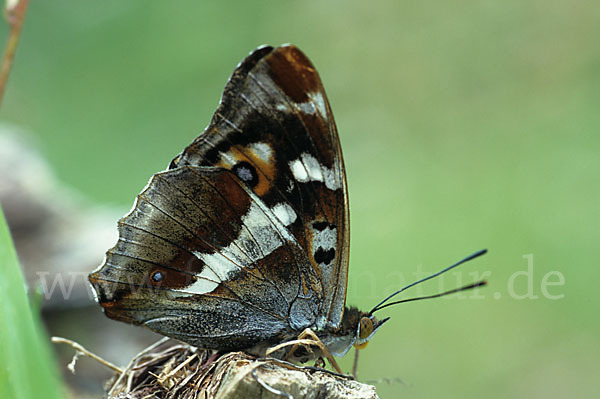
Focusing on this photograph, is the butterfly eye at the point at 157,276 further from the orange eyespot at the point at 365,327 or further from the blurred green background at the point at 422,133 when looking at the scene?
the blurred green background at the point at 422,133

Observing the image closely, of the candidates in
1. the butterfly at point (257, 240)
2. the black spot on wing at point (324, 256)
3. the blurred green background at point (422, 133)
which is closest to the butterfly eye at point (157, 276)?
the butterfly at point (257, 240)

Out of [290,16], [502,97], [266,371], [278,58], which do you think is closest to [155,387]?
[266,371]

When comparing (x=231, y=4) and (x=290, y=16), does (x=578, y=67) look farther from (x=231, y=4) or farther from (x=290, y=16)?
(x=231, y=4)

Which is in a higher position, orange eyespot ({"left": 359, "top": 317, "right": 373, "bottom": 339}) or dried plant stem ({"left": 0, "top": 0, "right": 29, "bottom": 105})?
dried plant stem ({"left": 0, "top": 0, "right": 29, "bottom": 105})

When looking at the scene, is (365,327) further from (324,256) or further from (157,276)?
(157,276)

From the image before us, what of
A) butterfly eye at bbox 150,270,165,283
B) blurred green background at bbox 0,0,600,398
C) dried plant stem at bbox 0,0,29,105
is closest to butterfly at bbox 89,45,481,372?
butterfly eye at bbox 150,270,165,283

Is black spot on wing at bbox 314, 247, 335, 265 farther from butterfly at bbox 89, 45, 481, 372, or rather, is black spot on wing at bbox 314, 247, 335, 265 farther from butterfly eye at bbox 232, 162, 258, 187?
butterfly eye at bbox 232, 162, 258, 187

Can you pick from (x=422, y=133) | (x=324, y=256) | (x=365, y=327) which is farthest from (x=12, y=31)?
(x=422, y=133)
